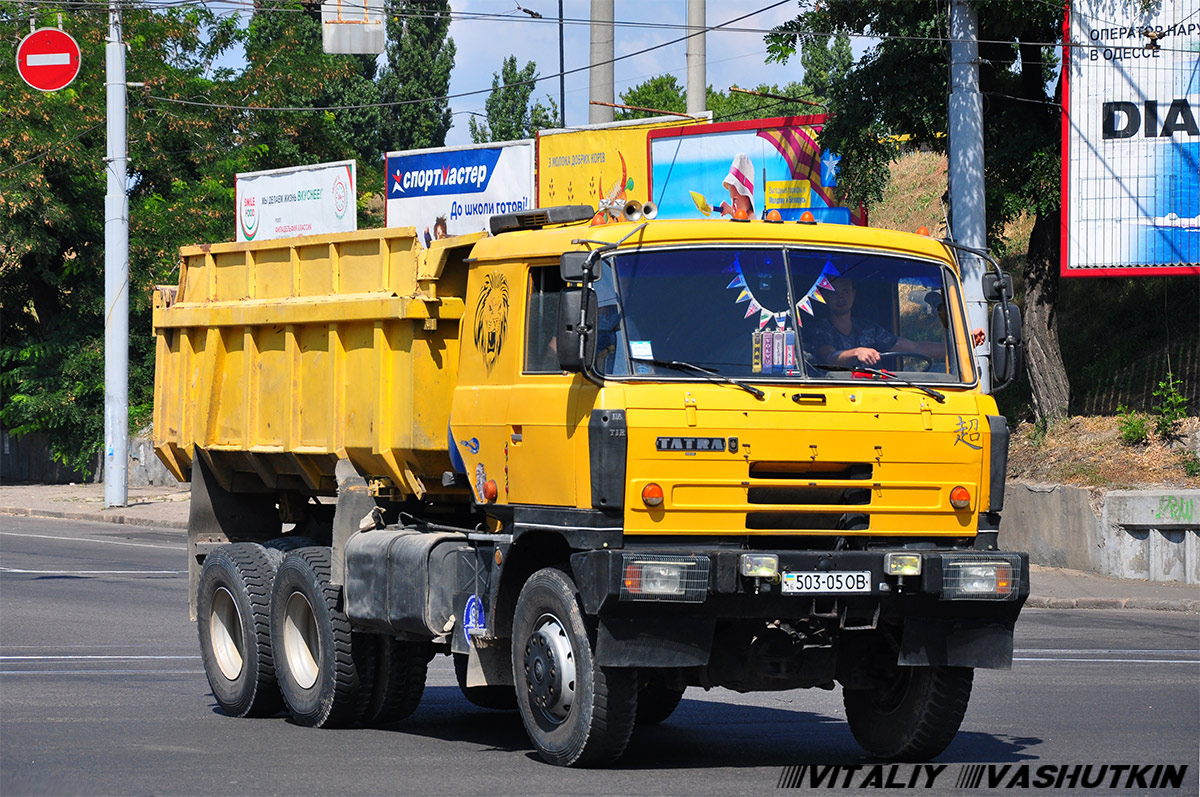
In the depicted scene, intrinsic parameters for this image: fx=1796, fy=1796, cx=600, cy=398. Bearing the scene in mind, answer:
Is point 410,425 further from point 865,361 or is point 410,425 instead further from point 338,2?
point 338,2

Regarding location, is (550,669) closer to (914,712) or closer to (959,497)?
(914,712)

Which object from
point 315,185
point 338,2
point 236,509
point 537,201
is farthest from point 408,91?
point 236,509

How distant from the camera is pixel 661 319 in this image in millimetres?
8734

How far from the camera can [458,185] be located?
3816 centimetres

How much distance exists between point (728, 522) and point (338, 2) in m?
16.6

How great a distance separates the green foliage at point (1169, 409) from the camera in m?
22.4

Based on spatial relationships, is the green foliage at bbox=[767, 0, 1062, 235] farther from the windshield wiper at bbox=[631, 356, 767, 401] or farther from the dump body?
the windshield wiper at bbox=[631, 356, 767, 401]

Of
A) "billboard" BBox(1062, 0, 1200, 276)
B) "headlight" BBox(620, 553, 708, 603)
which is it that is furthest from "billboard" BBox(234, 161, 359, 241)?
"headlight" BBox(620, 553, 708, 603)

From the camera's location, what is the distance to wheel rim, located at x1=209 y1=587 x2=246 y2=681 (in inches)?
461

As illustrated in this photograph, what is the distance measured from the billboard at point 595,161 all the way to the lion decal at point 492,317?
2226 cm

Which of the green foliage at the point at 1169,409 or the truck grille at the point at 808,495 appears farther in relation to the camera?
the green foliage at the point at 1169,409

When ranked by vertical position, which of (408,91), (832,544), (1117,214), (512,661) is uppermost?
(408,91)

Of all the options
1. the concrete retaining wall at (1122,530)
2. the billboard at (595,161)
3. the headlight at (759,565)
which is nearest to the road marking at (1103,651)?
the concrete retaining wall at (1122,530)

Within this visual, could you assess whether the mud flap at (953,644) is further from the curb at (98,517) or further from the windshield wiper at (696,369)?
the curb at (98,517)
